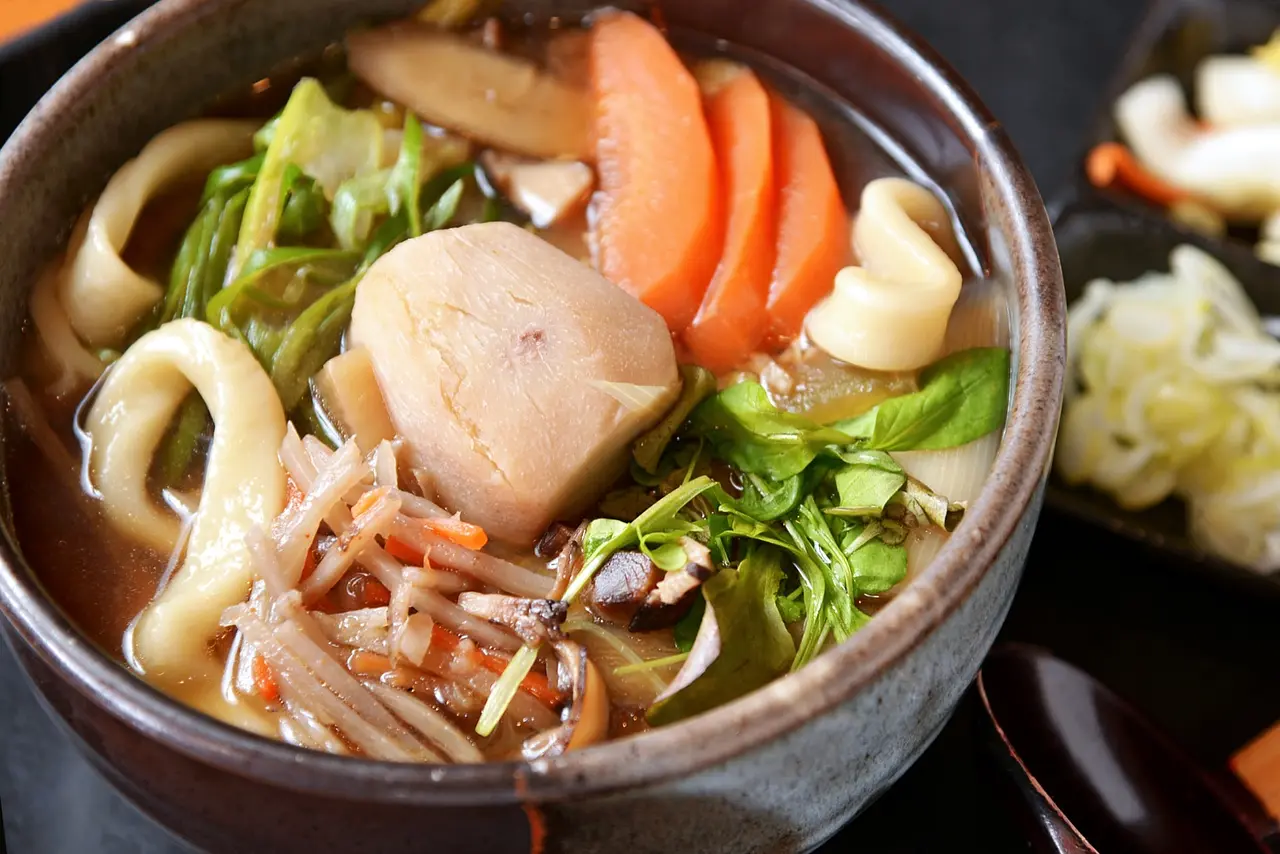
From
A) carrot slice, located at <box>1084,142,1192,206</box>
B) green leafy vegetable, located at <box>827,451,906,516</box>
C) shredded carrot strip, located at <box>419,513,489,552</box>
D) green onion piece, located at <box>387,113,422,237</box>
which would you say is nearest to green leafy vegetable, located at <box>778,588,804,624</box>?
green leafy vegetable, located at <box>827,451,906,516</box>

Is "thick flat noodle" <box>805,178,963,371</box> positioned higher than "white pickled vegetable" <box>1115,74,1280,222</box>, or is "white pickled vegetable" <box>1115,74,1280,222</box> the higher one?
"thick flat noodle" <box>805,178,963,371</box>

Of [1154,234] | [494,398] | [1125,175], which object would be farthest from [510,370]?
[1125,175]

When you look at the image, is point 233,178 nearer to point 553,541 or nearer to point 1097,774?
point 553,541

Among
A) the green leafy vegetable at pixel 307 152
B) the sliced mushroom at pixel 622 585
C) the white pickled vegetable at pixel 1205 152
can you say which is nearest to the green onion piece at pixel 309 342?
the green leafy vegetable at pixel 307 152

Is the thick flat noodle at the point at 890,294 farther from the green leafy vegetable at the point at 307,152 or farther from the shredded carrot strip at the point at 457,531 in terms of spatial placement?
the green leafy vegetable at the point at 307,152

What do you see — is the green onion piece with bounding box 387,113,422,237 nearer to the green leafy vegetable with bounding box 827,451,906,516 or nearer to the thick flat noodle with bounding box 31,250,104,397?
the thick flat noodle with bounding box 31,250,104,397

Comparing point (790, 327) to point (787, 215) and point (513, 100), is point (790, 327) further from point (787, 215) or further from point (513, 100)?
point (513, 100)
